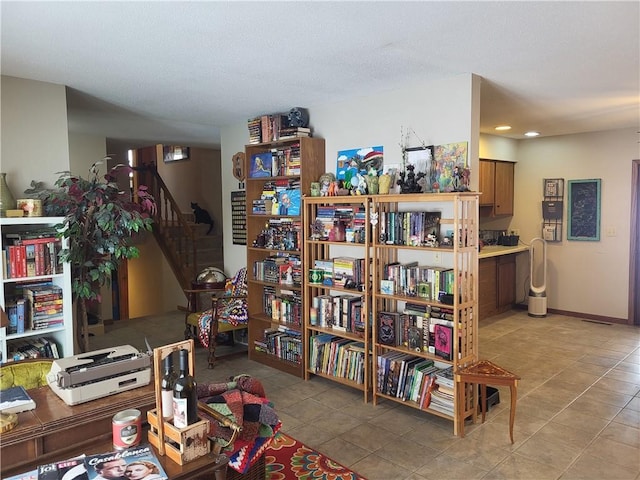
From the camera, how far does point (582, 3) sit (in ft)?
7.14

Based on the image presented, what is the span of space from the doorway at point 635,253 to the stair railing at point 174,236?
20.1ft

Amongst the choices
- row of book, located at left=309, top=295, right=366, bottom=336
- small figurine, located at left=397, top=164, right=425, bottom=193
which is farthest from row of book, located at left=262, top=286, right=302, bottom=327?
small figurine, located at left=397, top=164, right=425, bottom=193

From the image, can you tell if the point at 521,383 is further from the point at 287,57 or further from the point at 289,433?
the point at 287,57

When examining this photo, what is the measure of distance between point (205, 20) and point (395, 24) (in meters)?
0.96

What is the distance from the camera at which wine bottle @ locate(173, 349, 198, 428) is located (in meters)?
1.58

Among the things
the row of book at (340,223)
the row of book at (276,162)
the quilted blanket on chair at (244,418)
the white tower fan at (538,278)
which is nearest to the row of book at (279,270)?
the row of book at (340,223)

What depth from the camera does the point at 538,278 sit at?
6898 mm

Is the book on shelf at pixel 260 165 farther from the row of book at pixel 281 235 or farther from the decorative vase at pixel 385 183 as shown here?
the decorative vase at pixel 385 183

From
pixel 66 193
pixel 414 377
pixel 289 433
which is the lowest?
pixel 289 433

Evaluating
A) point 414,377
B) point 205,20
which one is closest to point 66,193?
point 205,20

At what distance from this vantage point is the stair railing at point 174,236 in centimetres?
745

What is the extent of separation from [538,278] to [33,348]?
251 inches

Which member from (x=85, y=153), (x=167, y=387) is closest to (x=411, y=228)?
(x=167, y=387)

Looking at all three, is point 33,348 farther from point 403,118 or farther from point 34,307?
point 403,118
